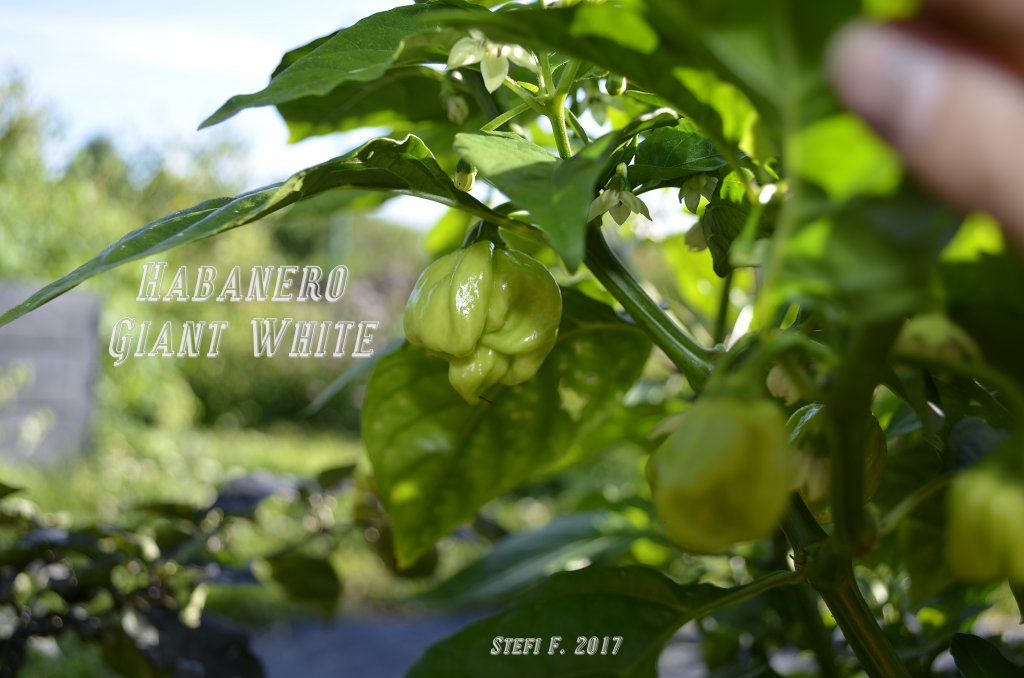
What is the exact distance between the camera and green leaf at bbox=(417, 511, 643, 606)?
0.73 meters

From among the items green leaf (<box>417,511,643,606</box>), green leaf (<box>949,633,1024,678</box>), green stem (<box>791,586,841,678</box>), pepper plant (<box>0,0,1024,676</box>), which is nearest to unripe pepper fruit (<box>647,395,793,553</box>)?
pepper plant (<box>0,0,1024,676</box>)

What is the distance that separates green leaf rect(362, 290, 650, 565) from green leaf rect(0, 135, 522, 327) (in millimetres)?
125

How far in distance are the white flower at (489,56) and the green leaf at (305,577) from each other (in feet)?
1.49

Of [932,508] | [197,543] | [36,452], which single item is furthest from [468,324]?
[36,452]

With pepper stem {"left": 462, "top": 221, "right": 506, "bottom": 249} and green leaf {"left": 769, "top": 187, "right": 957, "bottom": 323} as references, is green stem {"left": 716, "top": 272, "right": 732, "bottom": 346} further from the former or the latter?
green leaf {"left": 769, "top": 187, "right": 957, "bottom": 323}

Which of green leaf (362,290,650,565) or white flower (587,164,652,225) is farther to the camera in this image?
green leaf (362,290,650,565)

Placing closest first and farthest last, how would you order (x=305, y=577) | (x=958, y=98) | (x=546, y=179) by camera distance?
(x=958, y=98)
(x=546, y=179)
(x=305, y=577)

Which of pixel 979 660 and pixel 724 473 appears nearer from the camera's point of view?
pixel 724 473

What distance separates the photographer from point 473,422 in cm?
52

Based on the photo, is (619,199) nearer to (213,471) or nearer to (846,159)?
(846,159)

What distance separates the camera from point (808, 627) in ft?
1.78

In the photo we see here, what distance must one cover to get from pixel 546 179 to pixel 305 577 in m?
0.51

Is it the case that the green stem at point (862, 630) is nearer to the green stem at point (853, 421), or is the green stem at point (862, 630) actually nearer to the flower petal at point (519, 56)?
the green stem at point (853, 421)

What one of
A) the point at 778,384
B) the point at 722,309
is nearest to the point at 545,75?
the point at 778,384
